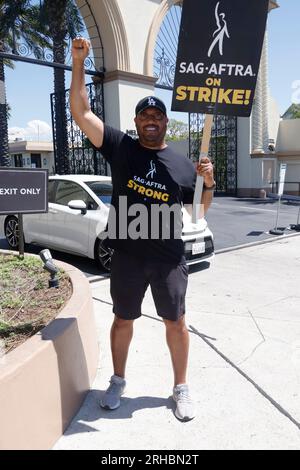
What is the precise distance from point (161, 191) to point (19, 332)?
1383 mm

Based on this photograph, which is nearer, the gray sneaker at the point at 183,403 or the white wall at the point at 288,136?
the gray sneaker at the point at 183,403

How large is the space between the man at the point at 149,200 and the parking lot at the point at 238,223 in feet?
11.1

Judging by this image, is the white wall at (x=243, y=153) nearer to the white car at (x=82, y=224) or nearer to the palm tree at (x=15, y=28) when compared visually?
the palm tree at (x=15, y=28)

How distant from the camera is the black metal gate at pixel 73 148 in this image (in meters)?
12.2

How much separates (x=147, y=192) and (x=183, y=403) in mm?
1397

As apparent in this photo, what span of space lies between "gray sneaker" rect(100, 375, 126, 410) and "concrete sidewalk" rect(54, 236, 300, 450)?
0.04 meters

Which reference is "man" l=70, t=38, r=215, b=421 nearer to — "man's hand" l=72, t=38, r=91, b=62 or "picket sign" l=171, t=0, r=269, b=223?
"man's hand" l=72, t=38, r=91, b=62

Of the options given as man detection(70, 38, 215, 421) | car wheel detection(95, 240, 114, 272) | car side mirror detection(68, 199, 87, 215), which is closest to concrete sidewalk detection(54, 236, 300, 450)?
man detection(70, 38, 215, 421)

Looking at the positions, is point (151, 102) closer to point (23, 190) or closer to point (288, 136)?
point (23, 190)

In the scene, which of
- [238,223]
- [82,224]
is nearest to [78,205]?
[82,224]

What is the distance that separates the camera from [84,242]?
6289mm

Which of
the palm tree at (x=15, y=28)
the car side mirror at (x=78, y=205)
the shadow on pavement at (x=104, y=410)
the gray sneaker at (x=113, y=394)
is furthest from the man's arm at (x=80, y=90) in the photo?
the palm tree at (x=15, y=28)

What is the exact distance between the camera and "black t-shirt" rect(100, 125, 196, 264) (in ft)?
8.53
